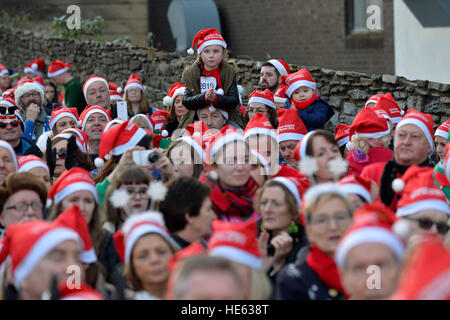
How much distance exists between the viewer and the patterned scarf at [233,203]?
515 centimetres

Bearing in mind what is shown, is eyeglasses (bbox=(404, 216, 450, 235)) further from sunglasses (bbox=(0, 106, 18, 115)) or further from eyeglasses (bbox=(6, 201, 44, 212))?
sunglasses (bbox=(0, 106, 18, 115))

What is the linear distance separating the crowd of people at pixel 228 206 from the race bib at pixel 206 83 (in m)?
0.01

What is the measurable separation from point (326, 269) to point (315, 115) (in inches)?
148

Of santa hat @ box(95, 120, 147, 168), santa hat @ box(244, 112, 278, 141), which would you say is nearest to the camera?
santa hat @ box(95, 120, 147, 168)

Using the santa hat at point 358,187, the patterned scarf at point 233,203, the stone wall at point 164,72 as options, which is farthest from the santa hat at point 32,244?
the stone wall at point 164,72

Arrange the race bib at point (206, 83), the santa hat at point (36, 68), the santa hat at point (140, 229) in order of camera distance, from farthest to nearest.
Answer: the santa hat at point (36, 68) → the race bib at point (206, 83) → the santa hat at point (140, 229)

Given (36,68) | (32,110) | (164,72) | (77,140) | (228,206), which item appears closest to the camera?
(228,206)

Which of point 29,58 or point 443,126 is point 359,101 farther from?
point 29,58

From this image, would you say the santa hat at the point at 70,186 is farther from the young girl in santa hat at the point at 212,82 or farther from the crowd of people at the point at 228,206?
the young girl in santa hat at the point at 212,82

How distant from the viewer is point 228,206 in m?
5.17

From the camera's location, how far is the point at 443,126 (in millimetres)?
7105

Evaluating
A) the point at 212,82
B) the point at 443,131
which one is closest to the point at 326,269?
the point at 443,131

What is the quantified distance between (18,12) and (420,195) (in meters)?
18.0

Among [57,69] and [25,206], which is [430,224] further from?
[57,69]
